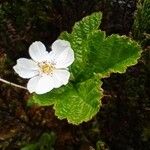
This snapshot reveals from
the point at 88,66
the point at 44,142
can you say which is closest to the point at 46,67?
the point at 88,66

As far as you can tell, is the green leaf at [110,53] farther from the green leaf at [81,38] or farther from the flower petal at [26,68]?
the flower petal at [26,68]

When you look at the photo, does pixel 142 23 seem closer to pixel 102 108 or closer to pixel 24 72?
pixel 102 108

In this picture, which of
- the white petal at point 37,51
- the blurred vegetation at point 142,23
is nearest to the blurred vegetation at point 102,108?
the blurred vegetation at point 142,23

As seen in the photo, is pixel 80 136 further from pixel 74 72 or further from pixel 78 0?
pixel 78 0

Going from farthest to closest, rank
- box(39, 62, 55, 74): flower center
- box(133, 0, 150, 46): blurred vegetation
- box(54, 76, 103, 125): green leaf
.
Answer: box(133, 0, 150, 46): blurred vegetation < box(39, 62, 55, 74): flower center < box(54, 76, 103, 125): green leaf

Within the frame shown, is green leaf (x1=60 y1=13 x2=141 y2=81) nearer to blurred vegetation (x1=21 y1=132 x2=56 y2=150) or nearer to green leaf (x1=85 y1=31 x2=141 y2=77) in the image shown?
green leaf (x1=85 y1=31 x2=141 y2=77)

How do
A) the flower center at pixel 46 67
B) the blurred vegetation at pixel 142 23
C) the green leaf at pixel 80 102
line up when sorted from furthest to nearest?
the blurred vegetation at pixel 142 23 → the flower center at pixel 46 67 → the green leaf at pixel 80 102

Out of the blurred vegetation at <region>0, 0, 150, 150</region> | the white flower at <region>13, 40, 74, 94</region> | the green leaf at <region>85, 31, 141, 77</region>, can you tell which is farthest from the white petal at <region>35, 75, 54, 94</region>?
the blurred vegetation at <region>0, 0, 150, 150</region>
